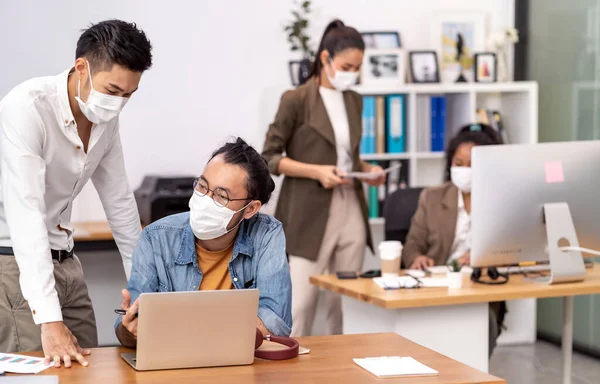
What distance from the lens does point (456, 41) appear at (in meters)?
5.30

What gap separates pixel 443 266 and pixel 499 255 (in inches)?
16.7

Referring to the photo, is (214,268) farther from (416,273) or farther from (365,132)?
(365,132)

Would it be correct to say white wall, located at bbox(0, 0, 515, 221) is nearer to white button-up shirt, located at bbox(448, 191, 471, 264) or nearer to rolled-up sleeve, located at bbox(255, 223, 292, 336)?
white button-up shirt, located at bbox(448, 191, 471, 264)

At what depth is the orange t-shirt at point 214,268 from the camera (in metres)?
2.38

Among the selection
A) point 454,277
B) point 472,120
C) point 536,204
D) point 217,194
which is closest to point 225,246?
point 217,194

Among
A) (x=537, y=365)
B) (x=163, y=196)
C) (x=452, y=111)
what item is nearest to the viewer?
(x=163, y=196)

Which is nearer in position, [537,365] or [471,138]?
[471,138]

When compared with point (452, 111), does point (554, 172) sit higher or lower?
lower

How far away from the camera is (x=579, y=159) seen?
3203 mm

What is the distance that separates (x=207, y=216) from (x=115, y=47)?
508 millimetres

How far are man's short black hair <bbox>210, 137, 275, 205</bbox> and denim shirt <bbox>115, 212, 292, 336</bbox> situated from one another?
0.11 metres

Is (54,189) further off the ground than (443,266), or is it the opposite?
(54,189)

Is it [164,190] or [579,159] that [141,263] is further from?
[164,190]

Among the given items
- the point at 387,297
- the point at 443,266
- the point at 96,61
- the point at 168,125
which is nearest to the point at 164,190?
the point at 168,125
